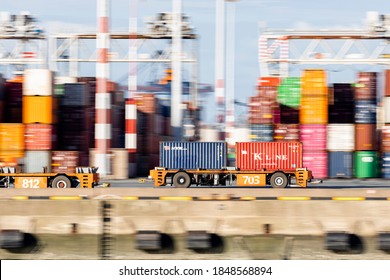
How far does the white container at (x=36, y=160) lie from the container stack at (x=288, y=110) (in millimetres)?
19063

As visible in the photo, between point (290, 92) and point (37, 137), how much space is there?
852 inches

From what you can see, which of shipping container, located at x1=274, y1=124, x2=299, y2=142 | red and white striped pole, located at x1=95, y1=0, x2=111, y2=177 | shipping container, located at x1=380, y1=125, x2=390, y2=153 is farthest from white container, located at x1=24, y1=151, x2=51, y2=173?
shipping container, located at x1=380, y1=125, x2=390, y2=153

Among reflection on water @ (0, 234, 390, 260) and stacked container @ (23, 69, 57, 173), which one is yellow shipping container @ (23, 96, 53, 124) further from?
reflection on water @ (0, 234, 390, 260)

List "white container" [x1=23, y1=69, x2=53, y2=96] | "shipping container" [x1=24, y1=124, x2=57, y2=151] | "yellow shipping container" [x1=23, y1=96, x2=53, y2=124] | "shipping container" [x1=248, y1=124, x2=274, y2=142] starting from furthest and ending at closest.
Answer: "shipping container" [x1=248, y1=124, x2=274, y2=142], "white container" [x1=23, y1=69, x2=53, y2=96], "yellow shipping container" [x1=23, y1=96, x2=53, y2=124], "shipping container" [x1=24, y1=124, x2=57, y2=151]

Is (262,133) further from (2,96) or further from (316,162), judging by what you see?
(2,96)

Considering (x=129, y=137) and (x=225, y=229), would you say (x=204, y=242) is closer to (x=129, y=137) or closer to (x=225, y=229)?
(x=225, y=229)

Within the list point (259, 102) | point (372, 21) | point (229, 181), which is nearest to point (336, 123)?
point (259, 102)

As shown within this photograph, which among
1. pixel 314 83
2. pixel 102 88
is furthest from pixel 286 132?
pixel 102 88

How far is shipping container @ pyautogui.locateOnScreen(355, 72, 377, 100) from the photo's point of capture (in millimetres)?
71688

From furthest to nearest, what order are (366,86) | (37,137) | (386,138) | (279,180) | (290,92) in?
(290,92) < (366,86) < (386,138) < (37,137) < (279,180)

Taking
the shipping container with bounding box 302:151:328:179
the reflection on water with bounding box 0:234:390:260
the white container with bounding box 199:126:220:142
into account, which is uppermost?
the white container with bounding box 199:126:220:142

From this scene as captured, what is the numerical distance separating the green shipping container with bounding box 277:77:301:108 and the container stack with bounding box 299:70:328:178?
114 cm

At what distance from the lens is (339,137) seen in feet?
231
